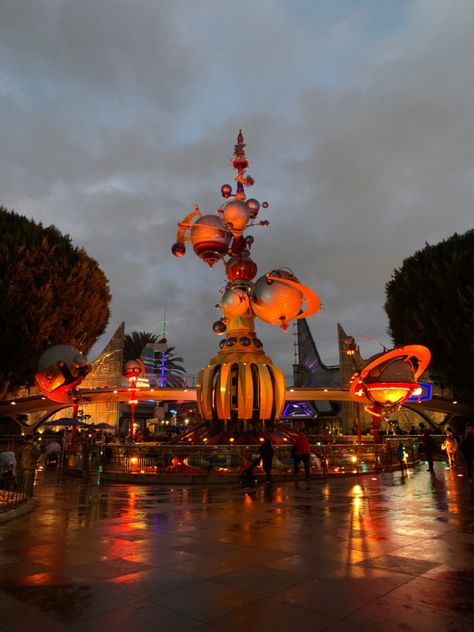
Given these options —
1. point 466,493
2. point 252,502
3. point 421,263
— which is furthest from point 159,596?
point 421,263

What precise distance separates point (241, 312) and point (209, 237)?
355 cm

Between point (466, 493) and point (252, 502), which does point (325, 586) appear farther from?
point (466, 493)

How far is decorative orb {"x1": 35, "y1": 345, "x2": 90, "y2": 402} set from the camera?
15.2 meters

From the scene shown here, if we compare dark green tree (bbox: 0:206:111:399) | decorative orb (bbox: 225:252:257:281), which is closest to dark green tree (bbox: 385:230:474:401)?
decorative orb (bbox: 225:252:257:281)

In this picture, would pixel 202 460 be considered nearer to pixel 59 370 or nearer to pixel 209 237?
pixel 59 370

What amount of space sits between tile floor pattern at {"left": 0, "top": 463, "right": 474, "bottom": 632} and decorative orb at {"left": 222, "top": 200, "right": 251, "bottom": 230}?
42.3 feet

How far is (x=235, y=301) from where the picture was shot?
20.8 m

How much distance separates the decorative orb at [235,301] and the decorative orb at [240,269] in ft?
2.42

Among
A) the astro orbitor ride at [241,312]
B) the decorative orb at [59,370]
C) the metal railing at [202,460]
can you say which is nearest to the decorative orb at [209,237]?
the astro orbitor ride at [241,312]

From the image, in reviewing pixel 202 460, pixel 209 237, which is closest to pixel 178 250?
pixel 209 237

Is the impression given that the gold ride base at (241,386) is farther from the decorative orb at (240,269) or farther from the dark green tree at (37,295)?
the dark green tree at (37,295)

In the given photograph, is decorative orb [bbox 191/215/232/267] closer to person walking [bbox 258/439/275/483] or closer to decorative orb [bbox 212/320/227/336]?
decorative orb [bbox 212/320/227/336]

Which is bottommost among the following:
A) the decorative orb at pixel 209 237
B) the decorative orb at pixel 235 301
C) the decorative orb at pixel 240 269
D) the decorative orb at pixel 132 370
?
the decorative orb at pixel 132 370

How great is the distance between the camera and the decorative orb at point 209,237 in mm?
20141
